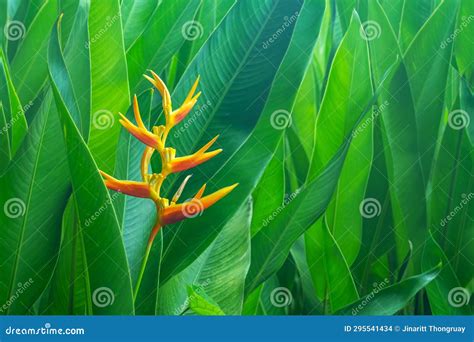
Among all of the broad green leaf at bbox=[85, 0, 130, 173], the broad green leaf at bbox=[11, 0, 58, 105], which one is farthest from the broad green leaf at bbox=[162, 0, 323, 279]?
the broad green leaf at bbox=[11, 0, 58, 105]

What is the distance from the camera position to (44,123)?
96 cm

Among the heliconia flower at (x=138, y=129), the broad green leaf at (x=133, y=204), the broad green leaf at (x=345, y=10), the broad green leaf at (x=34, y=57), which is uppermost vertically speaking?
the broad green leaf at (x=345, y=10)

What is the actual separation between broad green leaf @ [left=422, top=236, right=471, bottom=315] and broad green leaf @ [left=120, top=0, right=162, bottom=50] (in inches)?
23.4

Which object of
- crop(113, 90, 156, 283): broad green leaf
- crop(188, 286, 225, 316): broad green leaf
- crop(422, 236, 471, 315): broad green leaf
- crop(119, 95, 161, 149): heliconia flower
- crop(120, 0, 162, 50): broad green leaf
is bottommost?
crop(188, 286, 225, 316): broad green leaf

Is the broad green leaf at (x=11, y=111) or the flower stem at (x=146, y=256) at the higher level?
the broad green leaf at (x=11, y=111)

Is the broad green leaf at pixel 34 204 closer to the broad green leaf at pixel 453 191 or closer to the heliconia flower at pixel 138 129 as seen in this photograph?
the heliconia flower at pixel 138 129

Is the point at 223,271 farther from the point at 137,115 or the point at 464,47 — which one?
the point at 464,47

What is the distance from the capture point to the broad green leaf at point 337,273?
3.42 feet

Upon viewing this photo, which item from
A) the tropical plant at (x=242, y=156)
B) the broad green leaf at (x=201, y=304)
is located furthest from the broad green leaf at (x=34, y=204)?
the broad green leaf at (x=201, y=304)

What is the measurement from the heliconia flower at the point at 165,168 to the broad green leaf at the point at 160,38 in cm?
5

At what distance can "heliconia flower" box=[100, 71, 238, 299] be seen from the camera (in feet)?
3.26

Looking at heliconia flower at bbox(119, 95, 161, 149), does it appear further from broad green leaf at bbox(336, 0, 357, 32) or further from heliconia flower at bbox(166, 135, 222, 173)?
broad green leaf at bbox(336, 0, 357, 32)

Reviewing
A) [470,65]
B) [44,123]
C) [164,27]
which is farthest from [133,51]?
[470,65]

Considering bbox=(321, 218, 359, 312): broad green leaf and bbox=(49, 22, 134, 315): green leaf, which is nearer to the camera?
bbox=(49, 22, 134, 315): green leaf
